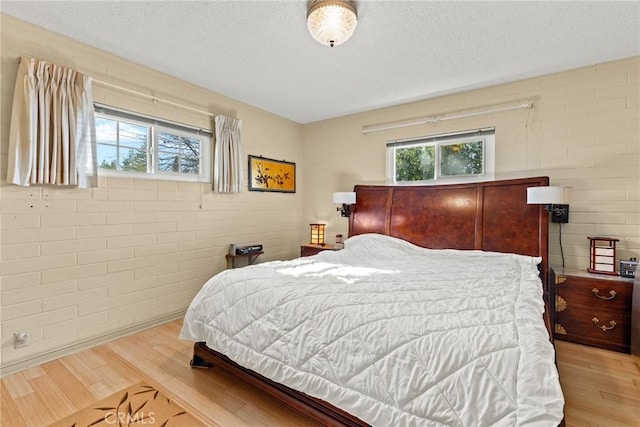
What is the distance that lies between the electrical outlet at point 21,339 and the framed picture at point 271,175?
8.18 feet

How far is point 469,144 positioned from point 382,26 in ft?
6.16

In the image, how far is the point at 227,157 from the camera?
3.53 meters

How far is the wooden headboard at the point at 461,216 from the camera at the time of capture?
284 centimetres

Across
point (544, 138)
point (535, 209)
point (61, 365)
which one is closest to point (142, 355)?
point (61, 365)

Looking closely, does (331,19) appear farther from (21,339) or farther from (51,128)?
(21,339)

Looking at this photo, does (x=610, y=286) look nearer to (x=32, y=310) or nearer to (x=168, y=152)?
(x=168, y=152)

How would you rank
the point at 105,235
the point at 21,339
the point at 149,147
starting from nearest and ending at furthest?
the point at 21,339 < the point at 105,235 < the point at 149,147

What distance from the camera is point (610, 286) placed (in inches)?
94.9

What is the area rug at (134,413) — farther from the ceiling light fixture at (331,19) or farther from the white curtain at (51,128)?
the ceiling light fixture at (331,19)

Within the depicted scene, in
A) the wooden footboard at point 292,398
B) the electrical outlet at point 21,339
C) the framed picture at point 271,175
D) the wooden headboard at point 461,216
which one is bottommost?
the wooden footboard at point 292,398

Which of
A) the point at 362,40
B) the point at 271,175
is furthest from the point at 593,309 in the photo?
the point at 271,175

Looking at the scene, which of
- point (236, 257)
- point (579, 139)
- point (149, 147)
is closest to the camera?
point (579, 139)

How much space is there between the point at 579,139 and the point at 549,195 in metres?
0.80

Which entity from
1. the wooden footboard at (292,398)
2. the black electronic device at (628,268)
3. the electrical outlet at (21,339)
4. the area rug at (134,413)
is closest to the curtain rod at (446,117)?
the black electronic device at (628,268)
